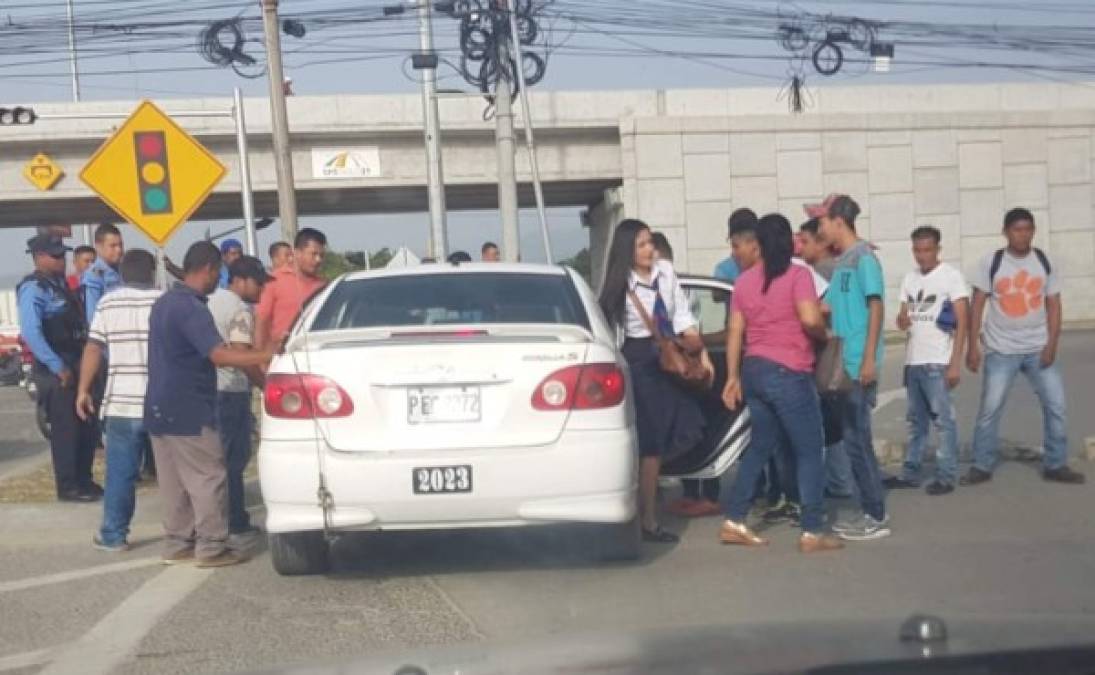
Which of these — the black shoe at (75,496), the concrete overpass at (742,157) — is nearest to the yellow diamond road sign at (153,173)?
the black shoe at (75,496)

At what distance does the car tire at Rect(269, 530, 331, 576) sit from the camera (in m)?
7.17

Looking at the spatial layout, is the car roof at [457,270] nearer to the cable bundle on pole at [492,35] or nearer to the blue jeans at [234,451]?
the blue jeans at [234,451]

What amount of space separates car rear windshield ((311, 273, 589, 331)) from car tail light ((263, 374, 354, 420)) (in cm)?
61

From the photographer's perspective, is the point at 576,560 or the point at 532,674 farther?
the point at 576,560

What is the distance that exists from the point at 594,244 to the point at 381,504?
3319 centimetres

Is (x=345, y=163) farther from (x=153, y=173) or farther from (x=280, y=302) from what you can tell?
(x=280, y=302)

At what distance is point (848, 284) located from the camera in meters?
8.06

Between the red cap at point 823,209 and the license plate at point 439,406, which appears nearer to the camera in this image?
the license plate at point 439,406

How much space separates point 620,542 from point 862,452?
1527 millimetres

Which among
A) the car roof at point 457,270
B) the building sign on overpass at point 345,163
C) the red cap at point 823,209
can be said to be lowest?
the car roof at point 457,270

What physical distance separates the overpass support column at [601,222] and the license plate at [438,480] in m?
25.6

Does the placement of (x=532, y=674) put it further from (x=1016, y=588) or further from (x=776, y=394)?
(x=776, y=394)

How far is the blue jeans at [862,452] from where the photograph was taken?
784 centimetres

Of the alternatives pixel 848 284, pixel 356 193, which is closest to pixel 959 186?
pixel 356 193
